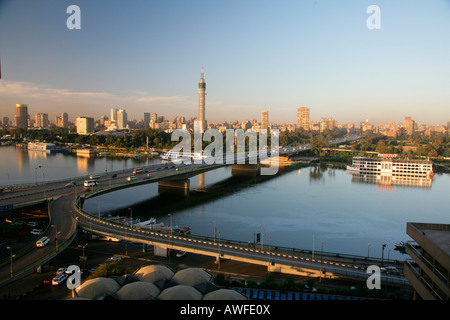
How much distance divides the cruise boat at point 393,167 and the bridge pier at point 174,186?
843 cm

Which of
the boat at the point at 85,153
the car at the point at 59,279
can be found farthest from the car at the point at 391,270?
the boat at the point at 85,153

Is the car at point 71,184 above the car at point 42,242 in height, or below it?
above

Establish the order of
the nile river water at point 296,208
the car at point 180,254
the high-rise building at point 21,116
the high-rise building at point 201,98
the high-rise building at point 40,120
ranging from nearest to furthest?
1. the car at point 180,254
2. the nile river water at point 296,208
3. the high-rise building at point 201,98
4. the high-rise building at point 21,116
5. the high-rise building at point 40,120

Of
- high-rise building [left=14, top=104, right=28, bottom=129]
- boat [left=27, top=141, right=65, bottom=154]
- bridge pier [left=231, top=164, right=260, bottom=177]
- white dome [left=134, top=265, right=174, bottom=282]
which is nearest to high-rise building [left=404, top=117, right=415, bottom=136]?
bridge pier [left=231, top=164, right=260, bottom=177]

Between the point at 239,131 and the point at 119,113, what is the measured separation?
34.4 m

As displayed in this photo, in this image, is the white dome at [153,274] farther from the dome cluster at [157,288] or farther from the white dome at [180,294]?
the white dome at [180,294]

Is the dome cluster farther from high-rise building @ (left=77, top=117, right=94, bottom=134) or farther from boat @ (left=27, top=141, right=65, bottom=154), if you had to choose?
high-rise building @ (left=77, top=117, right=94, bottom=134)

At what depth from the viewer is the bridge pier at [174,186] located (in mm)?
10484

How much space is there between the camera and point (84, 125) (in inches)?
1575

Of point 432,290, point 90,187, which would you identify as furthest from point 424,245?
point 90,187

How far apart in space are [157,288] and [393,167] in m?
14.2

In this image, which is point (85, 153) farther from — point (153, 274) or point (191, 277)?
point (191, 277)

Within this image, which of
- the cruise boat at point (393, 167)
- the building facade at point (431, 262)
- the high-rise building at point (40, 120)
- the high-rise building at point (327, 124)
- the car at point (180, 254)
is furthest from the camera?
the high-rise building at point (327, 124)

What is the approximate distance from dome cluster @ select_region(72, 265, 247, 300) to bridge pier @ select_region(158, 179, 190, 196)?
717 centimetres
